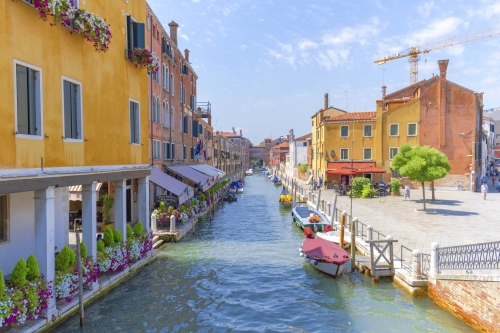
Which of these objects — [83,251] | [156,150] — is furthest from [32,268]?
[156,150]

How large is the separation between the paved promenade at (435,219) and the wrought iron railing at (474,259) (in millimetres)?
3370

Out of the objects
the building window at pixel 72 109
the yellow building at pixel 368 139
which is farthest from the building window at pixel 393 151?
the building window at pixel 72 109

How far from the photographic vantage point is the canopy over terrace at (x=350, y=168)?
35109 millimetres

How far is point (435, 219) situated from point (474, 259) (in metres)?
11.9

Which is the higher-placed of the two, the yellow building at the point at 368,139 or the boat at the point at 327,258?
the yellow building at the point at 368,139

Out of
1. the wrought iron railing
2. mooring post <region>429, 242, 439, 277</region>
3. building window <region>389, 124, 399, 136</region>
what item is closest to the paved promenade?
mooring post <region>429, 242, 439, 277</region>

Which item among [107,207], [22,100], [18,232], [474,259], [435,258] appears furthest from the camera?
[107,207]

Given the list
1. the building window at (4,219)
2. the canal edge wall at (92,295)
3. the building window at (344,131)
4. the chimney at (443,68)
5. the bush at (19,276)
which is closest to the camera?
the bush at (19,276)

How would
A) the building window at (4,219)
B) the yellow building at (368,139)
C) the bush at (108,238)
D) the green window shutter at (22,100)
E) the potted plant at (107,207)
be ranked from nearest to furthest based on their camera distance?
the green window shutter at (22,100)
the building window at (4,219)
the bush at (108,238)
the potted plant at (107,207)
the yellow building at (368,139)

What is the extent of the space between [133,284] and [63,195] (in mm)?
3615

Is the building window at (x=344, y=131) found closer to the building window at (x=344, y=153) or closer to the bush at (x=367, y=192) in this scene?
the building window at (x=344, y=153)

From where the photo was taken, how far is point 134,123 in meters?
13.3

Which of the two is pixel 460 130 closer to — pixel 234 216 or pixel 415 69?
pixel 234 216

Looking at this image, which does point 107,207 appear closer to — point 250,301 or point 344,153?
point 250,301
